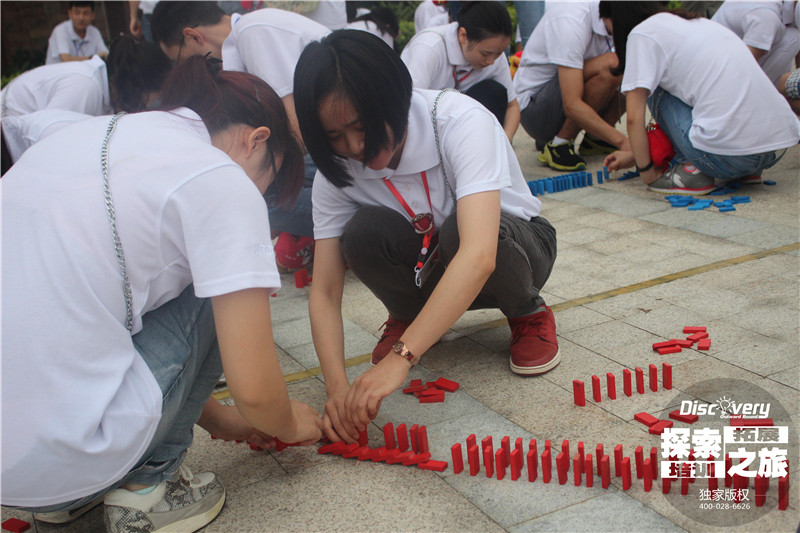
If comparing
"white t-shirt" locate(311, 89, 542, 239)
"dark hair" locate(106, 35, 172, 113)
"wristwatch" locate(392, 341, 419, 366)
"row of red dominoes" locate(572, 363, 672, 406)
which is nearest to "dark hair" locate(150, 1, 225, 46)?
"dark hair" locate(106, 35, 172, 113)

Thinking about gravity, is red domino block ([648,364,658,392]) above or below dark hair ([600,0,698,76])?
below

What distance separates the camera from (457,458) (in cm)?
230

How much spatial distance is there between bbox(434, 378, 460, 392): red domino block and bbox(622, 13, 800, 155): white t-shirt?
281cm

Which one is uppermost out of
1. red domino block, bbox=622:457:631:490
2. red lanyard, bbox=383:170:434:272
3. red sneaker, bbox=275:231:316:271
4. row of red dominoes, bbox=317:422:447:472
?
red lanyard, bbox=383:170:434:272

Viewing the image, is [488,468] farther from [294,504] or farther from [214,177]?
[214,177]

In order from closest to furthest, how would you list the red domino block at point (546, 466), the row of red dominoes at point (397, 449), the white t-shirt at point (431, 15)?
the red domino block at point (546, 466) → the row of red dominoes at point (397, 449) → the white t-shirt at point (431, 15)

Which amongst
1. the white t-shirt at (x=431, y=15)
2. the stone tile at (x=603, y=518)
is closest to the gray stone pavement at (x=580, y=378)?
the stone tile at (x=603, y=518)

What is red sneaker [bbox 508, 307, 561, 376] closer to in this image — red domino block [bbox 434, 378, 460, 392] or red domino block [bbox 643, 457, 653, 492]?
red domino block [bbox 434, 378, 460, 392]

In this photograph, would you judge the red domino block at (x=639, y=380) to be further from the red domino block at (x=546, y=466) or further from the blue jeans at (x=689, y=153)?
the blue jeans at (x=689, y=153)

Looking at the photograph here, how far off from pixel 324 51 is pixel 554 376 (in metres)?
1.44

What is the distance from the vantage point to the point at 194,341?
6.99 ft

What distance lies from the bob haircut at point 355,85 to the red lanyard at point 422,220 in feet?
1.30

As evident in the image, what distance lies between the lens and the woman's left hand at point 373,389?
2.32 meters

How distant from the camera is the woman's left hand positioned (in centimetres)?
232
